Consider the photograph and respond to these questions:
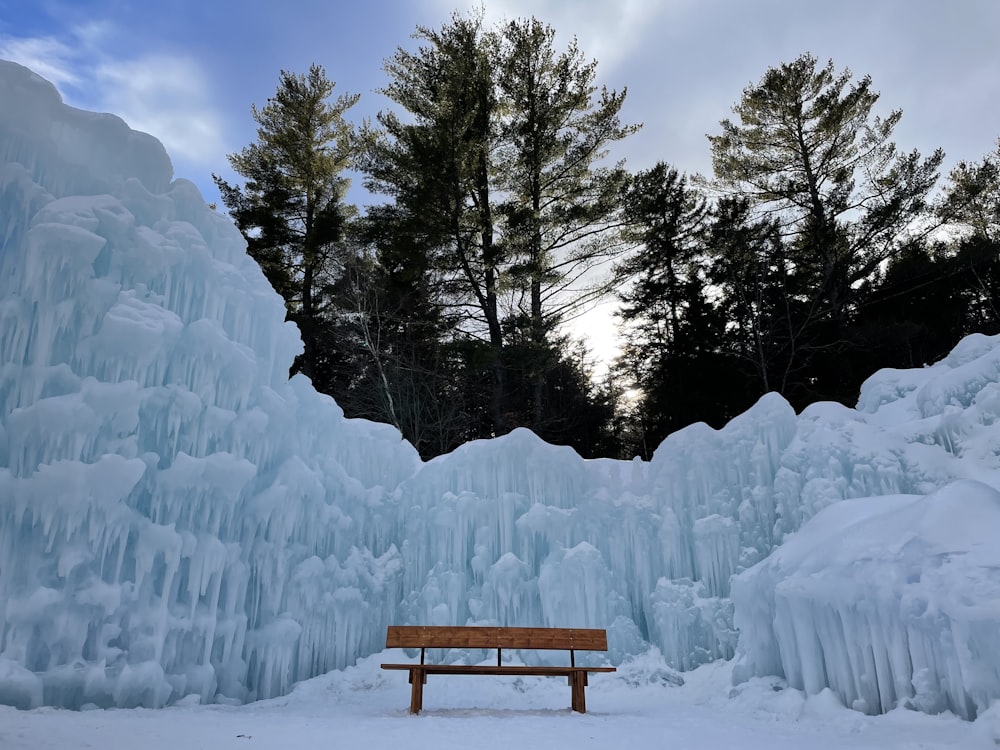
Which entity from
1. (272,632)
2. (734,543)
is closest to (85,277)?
(272,632)

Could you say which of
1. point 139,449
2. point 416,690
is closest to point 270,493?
point 139,449

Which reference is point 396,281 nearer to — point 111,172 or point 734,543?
point 111,172

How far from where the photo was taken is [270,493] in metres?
7.05

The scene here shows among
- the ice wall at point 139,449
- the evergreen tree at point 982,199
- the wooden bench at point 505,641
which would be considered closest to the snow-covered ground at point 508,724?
the wooden bench at point 505,641

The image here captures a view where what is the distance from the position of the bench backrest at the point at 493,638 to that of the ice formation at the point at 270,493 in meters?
1.80

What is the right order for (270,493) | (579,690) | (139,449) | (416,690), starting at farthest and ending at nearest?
(270,493) → (139,449) → (579,690) → (416,690)

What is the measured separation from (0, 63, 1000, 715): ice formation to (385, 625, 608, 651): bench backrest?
5.89ft

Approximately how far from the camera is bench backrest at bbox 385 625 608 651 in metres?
5.75

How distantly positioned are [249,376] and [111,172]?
2.56 m

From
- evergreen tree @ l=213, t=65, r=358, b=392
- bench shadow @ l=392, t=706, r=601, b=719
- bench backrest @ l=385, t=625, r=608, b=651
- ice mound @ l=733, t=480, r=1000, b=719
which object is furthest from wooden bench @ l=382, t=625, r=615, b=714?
evergreen tree @ l=213, t=65, r=358, b=392

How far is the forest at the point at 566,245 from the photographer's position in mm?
15461

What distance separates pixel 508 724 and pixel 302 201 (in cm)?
1772

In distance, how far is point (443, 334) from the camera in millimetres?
16562

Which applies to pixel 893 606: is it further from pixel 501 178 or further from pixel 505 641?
pixel 501 178
